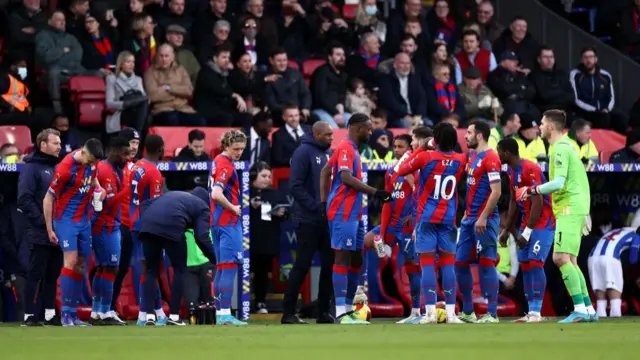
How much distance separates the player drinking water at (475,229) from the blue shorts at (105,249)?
13.2 feet

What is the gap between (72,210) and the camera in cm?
1527

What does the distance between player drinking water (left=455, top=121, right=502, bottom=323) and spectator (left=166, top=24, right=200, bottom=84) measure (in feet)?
21.9

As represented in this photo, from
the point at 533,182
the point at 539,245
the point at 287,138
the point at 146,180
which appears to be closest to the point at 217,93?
the point at 287,138

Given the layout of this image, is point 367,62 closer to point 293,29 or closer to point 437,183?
point 293,29

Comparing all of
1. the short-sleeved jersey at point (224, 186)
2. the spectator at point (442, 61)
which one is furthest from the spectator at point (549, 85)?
the short-sleeved jersey at point (224, 186)

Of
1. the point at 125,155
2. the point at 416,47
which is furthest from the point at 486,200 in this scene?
the point at 416,47

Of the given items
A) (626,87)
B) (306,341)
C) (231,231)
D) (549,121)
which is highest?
(626,87)

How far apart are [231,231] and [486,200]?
2.94m

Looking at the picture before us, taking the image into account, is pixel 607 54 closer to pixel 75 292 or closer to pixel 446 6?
pixel 446 6

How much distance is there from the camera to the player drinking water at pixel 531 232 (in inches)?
613

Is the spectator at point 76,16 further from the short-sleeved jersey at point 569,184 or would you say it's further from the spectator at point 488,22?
the short-sleeved jersey at point 569,184

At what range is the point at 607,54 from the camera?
2520 centimetres

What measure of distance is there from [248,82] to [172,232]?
6.20 meters

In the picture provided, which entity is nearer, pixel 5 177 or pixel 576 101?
pixel 5 177
